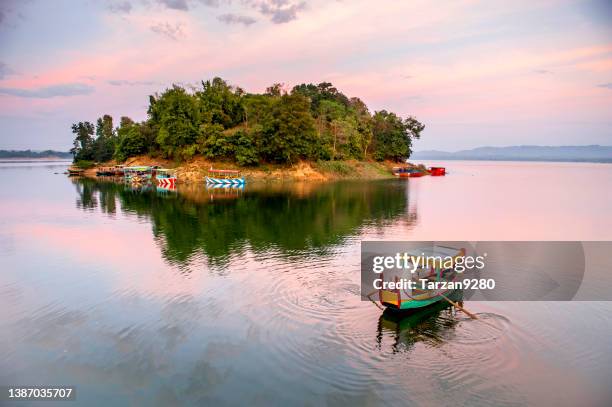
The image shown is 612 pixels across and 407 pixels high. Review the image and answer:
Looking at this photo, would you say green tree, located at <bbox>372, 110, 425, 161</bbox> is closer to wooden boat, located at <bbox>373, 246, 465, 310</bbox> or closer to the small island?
the small island

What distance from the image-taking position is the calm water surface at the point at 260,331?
14.8m

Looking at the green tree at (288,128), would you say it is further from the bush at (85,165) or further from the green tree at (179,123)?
the bush at (85,165)

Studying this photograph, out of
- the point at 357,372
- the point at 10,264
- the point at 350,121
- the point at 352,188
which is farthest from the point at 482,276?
the point at 350,121

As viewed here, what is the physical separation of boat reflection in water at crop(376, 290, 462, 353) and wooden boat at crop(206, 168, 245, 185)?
68.0 metres

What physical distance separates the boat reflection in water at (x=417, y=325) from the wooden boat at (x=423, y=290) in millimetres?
550

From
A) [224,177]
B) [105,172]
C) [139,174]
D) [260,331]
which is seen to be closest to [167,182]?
[224,177]

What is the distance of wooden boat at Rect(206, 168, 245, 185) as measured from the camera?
3369 inches

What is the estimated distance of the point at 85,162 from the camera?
12481cm

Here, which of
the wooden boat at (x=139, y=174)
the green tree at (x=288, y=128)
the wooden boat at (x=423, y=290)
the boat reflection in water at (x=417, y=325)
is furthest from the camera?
the wooden boat at (x=139, y=174)

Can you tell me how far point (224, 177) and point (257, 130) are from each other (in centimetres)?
1373

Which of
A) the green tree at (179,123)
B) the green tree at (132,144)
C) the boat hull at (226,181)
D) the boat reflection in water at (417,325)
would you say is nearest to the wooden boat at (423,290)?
the boat reflection in water at (417,325)

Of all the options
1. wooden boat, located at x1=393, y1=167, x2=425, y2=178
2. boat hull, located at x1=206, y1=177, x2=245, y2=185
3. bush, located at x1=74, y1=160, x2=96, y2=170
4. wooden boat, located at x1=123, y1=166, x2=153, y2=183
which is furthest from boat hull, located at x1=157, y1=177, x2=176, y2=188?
wooden boat, located at x1=393, y1=167, x2=425, y2=178

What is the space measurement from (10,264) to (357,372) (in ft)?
89.0

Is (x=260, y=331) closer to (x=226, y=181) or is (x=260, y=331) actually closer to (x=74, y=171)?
(x=226, y=181)
